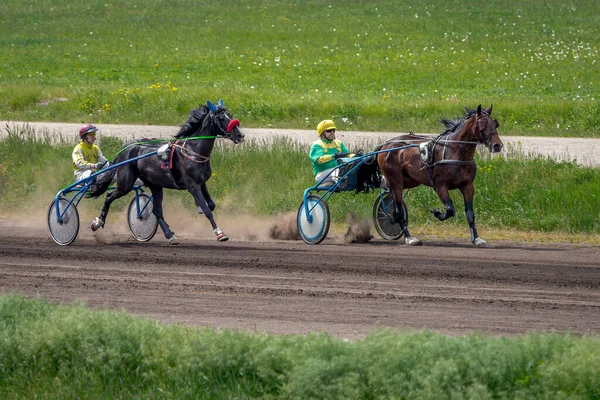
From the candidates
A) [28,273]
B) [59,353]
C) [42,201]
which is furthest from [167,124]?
[59,353]

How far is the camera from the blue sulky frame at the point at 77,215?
1236 centimetres

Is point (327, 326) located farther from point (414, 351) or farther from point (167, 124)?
point (167, 124)

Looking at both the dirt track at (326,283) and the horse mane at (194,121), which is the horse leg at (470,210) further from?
the horse mane at (194,121)

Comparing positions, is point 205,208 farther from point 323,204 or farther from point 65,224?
point 65,224

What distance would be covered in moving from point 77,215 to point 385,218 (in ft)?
13.0

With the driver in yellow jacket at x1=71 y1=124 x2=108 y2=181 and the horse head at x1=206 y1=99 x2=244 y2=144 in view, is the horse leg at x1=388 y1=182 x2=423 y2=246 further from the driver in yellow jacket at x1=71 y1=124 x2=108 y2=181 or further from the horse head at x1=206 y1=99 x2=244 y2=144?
the driver in yellow jacket at x1=71 y1=124 x2=108 y2=181

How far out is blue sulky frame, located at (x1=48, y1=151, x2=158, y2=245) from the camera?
1236cm

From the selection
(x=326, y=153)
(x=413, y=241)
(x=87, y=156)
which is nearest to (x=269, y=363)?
(x=413, y=241)

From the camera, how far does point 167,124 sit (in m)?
21.6

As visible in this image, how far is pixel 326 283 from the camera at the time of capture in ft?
30.5

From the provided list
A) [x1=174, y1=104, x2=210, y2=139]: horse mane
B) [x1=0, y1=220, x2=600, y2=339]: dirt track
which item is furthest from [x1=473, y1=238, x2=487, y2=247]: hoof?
[x1=174, y1=104, x2=210, y2=139]: horse mane

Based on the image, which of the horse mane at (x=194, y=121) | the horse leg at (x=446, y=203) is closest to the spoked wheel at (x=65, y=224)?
the horse mane at (x=194, y=121)

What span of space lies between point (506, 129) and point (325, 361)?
48.7 feet

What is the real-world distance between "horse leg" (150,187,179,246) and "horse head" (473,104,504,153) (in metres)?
4.01
